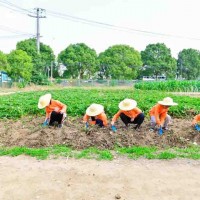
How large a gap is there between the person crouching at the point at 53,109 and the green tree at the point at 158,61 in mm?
58287

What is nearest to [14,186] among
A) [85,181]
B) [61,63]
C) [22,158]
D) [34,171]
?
[34,171]

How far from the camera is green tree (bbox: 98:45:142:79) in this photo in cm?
5534

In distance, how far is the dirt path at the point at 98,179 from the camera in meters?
4.51

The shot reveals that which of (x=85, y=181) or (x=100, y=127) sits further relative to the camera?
(x=100, y=127)

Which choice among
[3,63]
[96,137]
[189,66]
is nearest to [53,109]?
[96,137]

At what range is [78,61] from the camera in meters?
53.7

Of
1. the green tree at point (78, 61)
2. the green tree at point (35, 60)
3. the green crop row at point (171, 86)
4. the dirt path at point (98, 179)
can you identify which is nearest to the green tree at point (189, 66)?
the green tree at point (78, 61)

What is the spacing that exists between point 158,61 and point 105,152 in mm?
60783

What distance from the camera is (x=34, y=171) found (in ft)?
18.1

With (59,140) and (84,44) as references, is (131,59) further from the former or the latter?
(59,140)

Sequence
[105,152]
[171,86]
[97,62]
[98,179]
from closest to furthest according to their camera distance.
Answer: [98,179], [105,152], [171,86], [97,62]

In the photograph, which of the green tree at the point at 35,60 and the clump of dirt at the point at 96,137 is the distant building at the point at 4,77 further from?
the clump of dirt at the point at 96,137

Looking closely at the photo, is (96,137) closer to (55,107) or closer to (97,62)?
(55,107)

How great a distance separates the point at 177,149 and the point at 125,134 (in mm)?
1233
